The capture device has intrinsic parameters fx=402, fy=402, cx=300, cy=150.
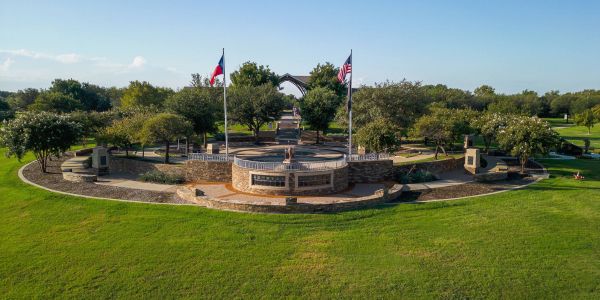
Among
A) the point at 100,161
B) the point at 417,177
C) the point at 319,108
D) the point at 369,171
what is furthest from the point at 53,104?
the point at 417,177

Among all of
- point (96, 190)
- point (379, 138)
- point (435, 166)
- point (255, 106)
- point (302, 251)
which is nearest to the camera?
point (302, 251)

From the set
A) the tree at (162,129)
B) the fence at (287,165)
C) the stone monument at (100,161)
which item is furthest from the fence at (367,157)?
the stone monument at (100,161)

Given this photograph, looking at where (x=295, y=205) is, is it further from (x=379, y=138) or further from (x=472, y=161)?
(x=472, y=161)

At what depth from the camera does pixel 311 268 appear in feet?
55.5

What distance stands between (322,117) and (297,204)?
30867mm

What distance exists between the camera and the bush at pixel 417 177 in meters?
30.6

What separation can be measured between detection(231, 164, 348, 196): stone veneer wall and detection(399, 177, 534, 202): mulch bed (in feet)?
14.1

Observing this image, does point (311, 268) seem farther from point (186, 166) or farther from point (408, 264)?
point (186, 166)

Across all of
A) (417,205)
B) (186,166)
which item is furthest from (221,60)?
(417,205)

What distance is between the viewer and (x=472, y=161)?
33.9 metres

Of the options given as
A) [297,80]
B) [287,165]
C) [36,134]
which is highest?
[297,80]

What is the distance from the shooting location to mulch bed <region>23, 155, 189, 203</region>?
83.9ft

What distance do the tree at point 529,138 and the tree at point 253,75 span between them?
48.7 m

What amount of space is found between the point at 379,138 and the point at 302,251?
1673cm
